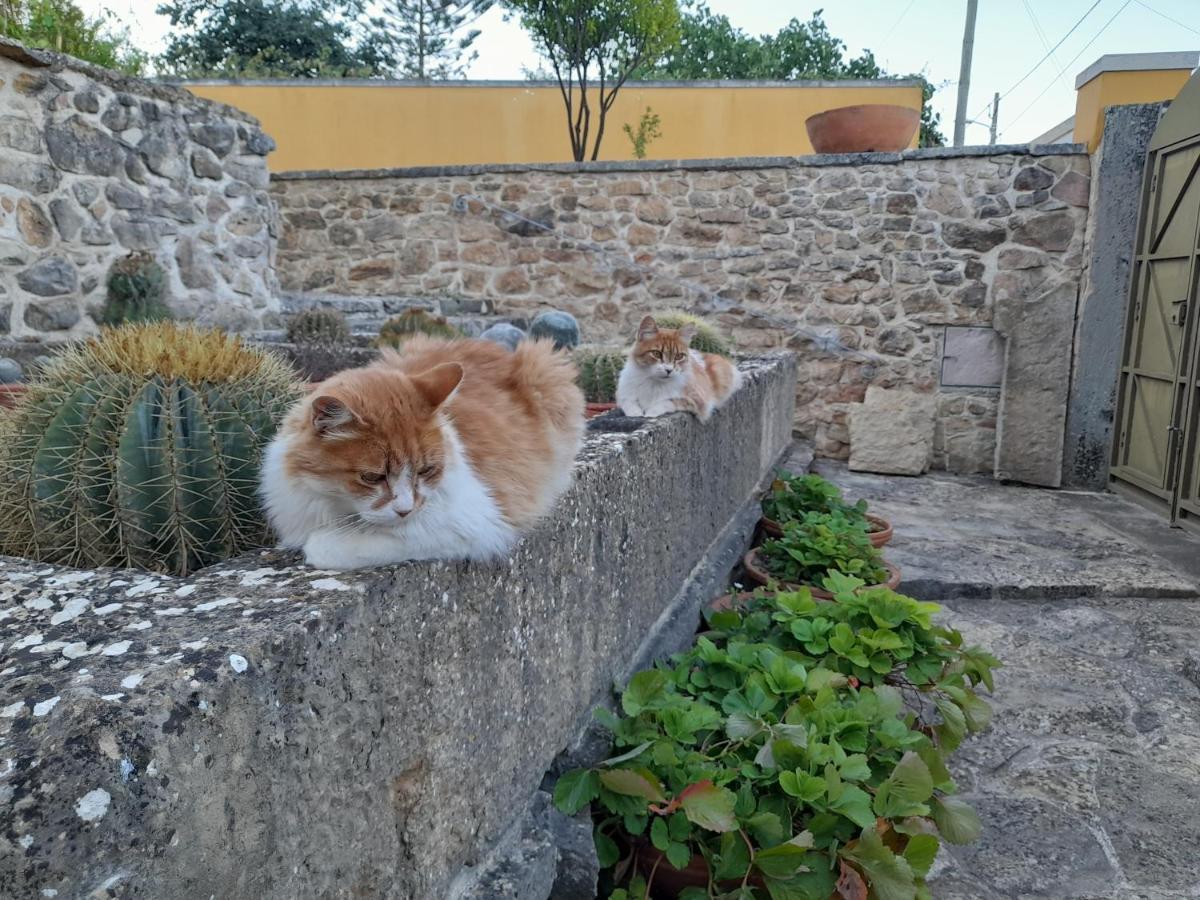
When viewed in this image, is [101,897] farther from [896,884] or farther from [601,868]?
[896,884]

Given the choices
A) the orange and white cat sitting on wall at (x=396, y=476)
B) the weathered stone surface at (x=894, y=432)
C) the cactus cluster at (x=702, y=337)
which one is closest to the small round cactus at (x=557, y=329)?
the cactus cluster at (x=702, y=337)

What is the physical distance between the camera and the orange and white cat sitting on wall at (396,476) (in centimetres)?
110

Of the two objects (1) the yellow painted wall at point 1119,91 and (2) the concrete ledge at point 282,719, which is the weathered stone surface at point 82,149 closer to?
(2) the concrete ledge at point 282,719

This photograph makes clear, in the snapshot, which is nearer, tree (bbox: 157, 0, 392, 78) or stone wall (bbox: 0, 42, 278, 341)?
stone wall (bbox: 0, 42, 278, 341)

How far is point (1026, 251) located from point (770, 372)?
11.2ft

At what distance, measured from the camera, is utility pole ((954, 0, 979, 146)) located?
11617 millimetres

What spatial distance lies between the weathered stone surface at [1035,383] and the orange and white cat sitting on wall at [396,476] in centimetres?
635

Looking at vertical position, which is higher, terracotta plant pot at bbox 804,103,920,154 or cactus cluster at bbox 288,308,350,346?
terracotta plant pot at bbox 804,103,920,154

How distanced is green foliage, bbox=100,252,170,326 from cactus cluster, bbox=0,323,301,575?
12.0 ft

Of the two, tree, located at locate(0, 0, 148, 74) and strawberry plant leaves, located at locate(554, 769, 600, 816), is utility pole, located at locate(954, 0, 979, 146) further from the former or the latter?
strawberry plant leaves, located at locate(554, 769, 600, 816)

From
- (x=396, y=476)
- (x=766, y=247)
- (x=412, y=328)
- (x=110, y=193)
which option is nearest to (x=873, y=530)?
(x=412, y=328)

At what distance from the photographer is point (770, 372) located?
4.70m

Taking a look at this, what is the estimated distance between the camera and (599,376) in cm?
391

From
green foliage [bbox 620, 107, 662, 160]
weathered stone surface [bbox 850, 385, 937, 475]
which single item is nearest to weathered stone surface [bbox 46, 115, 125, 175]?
weathered stone surface [bbox 850, 385, 937, 475]
